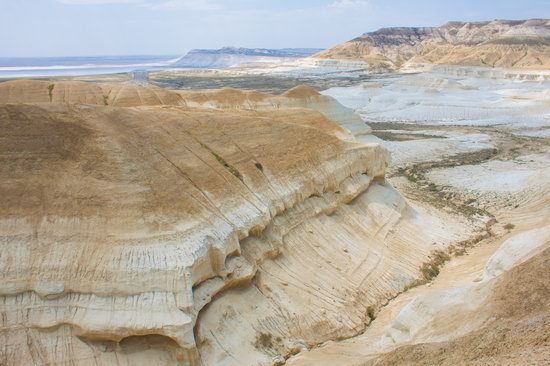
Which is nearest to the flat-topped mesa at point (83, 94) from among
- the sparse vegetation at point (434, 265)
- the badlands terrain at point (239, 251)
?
the badlands terrain at point (239, 251)

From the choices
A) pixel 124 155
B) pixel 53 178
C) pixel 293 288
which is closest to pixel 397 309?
pixel 293 288

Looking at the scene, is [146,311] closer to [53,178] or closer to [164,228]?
[164,228]

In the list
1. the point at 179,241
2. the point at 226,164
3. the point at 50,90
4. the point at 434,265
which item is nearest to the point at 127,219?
the point at 179,241

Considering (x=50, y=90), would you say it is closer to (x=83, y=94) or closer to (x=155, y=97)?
(x=83, y=94)

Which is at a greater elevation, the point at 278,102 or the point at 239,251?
the point at 278,102

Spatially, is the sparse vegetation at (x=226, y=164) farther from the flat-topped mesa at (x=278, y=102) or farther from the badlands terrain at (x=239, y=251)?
the flat-topped mesa at (x=278, y=102)

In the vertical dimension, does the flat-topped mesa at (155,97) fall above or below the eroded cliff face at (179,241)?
above

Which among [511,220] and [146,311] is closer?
[146,311]
